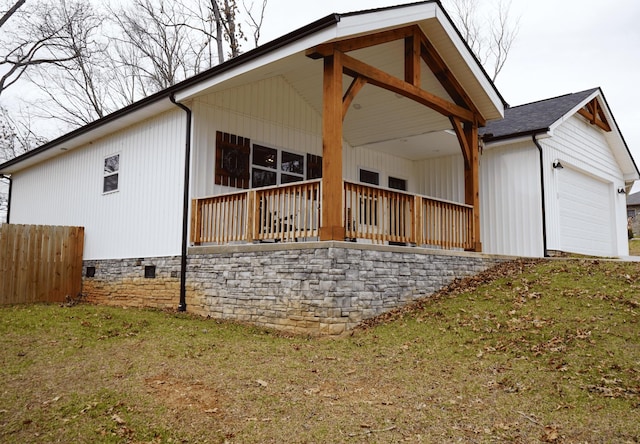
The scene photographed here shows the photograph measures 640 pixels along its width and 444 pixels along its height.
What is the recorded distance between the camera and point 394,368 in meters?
5.94

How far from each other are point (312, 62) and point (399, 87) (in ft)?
7.00

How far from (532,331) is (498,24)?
914 inches

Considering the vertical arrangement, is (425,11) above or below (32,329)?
above

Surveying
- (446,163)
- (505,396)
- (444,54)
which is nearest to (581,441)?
(505,396)

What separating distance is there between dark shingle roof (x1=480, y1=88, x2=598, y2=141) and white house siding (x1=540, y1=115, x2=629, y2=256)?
500mm

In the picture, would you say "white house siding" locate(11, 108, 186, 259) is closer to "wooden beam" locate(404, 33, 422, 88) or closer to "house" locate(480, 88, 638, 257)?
"wooden beam" locate(404, 33, 422, 88)

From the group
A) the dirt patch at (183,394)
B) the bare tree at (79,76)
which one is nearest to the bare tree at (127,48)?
the bare tree at (79,76)

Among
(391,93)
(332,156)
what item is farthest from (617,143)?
(332,156)

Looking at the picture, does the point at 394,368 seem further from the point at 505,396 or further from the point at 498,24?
the point at 498,24

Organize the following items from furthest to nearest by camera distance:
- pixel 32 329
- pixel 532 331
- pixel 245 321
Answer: pixel 245 321
pixel 32 329
pixel 532 331

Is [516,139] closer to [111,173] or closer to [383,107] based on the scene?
[383,107]

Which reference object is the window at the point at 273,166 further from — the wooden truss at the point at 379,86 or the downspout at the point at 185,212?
the wooden truss at the point at 379,86

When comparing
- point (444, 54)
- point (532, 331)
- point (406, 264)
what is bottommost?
point (532, 331)

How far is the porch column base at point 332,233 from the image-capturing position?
747 centimetres
